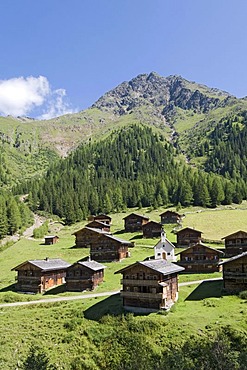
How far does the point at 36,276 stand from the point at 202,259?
103 ft

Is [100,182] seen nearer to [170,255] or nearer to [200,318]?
[170,255]

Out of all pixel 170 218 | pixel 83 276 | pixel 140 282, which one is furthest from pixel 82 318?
pixel 170 218

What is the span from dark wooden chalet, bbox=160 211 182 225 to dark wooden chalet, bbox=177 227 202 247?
81.9ft

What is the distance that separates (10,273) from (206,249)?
4087 centimetres

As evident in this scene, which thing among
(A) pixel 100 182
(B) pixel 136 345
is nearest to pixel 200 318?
(B) pixel 136 345

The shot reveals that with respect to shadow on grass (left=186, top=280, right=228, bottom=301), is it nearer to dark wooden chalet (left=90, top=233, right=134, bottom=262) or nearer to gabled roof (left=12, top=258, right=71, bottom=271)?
dark wooden chalet (left=90, top=233, right=134, bottom=262)

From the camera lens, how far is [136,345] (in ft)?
134

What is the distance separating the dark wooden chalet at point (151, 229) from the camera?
10419cm

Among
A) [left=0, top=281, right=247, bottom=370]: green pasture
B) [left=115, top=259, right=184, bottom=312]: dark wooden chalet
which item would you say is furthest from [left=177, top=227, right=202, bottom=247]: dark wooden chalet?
[left=115, top=259, right=184, bottom=312]: dark wooden chalet

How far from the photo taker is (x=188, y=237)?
9244cm

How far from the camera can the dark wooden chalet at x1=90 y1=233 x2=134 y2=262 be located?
3317 inches

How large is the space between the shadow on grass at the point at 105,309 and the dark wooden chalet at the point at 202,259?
69.1 feet

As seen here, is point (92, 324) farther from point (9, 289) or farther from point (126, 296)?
point (9, 289)

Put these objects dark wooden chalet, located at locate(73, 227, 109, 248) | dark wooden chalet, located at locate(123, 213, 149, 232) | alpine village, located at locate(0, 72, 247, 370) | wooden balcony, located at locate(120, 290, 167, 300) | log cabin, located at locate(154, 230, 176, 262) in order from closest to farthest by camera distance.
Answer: alpine village, located at locate(0, 72, 247, 370) < wooden balcony, located at locate(120, 290, 167, 300) < log cabin, located at locate(154, 230, 176, 262) < dark wooden chalet, located at locate(73, 227, 109, 248) < dark wooden chalet, located at locate(123, 213, 149, 232)
